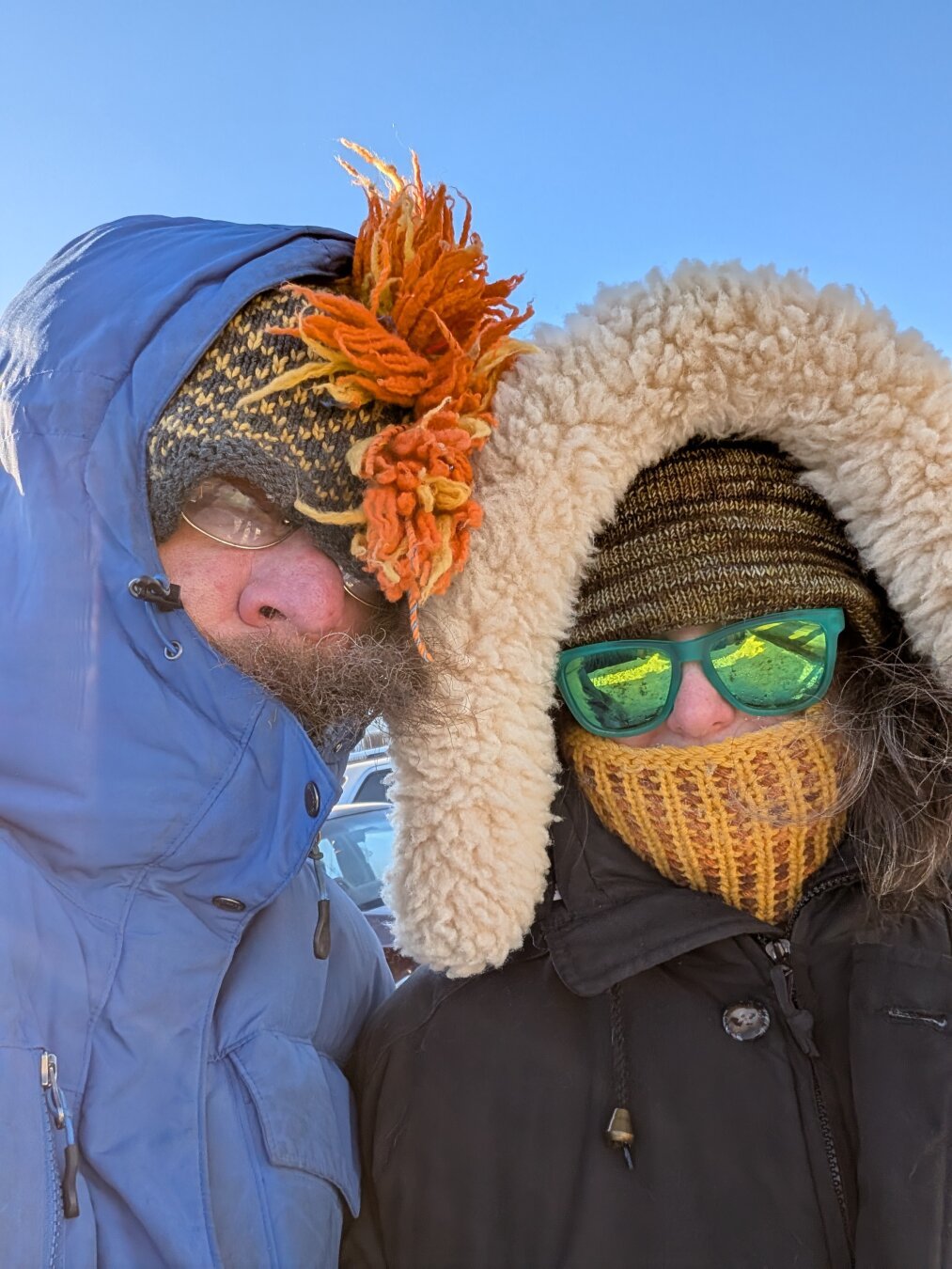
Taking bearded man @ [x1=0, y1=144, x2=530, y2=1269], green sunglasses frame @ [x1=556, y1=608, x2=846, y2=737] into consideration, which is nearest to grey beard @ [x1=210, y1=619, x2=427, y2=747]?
bearded man @ [x1=0, y1=144, x2=530, y2=1269]

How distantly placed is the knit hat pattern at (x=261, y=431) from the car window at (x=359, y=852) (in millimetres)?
2788

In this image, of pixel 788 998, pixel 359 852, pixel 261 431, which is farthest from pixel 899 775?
pixel 359 852

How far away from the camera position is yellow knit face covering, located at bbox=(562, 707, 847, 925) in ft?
4.28

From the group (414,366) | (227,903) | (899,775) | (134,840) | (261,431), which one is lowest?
(227,903)

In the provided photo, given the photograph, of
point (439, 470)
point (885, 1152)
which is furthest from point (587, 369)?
point (885, 1152)

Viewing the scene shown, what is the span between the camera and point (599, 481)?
1.27m

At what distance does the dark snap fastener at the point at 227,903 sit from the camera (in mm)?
1174

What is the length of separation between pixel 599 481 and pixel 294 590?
518 millimetres

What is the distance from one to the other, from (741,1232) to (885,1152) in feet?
0.79

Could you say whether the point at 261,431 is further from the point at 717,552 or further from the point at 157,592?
the point at 717,552

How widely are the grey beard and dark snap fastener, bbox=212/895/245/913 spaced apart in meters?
0.28

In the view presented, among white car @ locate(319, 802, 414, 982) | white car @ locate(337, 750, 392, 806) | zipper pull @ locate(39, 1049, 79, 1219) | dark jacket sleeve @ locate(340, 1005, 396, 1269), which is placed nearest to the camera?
zipper pull @ locate(39, 1049, 79, 1219)

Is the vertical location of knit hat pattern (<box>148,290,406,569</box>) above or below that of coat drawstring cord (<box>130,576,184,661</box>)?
above

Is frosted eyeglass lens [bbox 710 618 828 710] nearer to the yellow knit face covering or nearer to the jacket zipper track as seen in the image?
the yellow knit face covering
